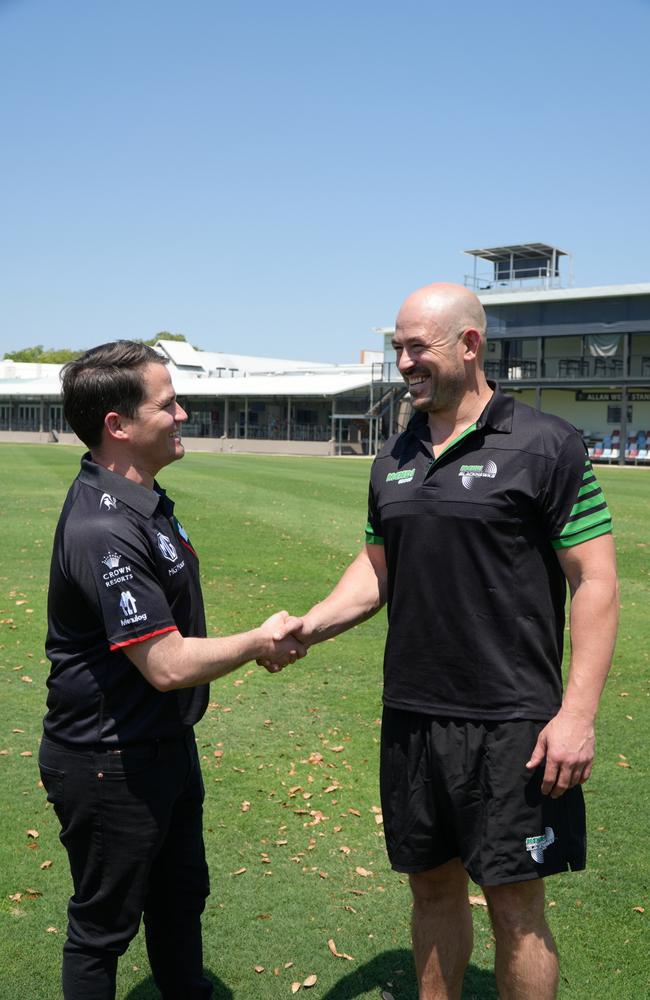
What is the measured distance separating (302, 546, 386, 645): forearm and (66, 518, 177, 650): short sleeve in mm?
982

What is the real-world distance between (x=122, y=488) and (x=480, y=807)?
1.56 m

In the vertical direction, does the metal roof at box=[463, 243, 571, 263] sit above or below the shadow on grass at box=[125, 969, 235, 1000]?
above

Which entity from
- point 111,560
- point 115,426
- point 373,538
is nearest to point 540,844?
point 373,538

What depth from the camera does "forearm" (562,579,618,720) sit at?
307 centimetres

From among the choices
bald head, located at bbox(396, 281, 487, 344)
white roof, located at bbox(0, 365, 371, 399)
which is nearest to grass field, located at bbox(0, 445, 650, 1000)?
bald head, located at bbox(396, 281, 487, 344)

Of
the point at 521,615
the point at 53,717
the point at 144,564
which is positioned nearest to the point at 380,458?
the point at 521,615

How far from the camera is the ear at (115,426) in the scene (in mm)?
3105

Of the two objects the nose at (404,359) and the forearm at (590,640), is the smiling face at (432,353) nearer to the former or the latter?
the nose at (404,359)

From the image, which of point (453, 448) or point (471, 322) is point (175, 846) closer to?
point (453, 448)

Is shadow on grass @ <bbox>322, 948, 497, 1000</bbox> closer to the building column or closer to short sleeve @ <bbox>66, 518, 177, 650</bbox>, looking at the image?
short sleeve @ <bbox>66, 518, 177, 650</bbox>

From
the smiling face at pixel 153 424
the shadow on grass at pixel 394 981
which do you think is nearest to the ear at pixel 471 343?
the smiling face at pixel 153 424

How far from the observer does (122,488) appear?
307cm

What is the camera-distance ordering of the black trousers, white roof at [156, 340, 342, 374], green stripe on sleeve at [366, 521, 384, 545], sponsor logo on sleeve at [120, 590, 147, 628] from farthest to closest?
1. white roof at [156, 340, 342, 374]
2. green stripe on sleeve at [366, 521, 384, 545]
3. the black trousers
4. sponsor logo on sleeve at [120, 590, 147, 628]

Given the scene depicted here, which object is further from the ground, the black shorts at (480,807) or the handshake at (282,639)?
the handshake at (282,639)
